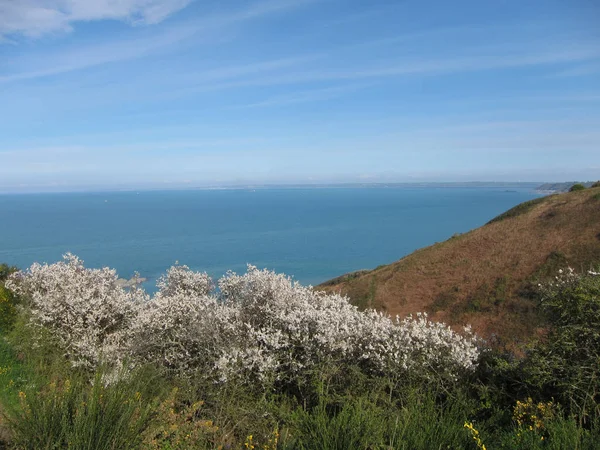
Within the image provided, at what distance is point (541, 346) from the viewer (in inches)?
311

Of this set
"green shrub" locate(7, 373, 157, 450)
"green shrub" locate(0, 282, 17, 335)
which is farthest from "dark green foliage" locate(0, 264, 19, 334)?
"green shrub" locate(7, 373, 157, 450)

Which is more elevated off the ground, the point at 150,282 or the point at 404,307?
the point at 404,307

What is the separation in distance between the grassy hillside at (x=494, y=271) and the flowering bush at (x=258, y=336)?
10.5 meters

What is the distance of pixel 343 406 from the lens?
6.65 metres

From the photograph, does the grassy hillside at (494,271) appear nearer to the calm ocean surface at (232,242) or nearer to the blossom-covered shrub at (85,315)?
the blossom-covered shrub at (85,315)

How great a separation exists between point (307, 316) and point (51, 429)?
530cm

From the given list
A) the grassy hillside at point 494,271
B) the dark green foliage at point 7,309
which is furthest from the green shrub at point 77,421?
the grassy hillside at point 494,271

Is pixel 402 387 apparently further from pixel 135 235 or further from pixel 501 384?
pixel 135 235

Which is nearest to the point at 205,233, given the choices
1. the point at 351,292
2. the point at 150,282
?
the point at 150,282

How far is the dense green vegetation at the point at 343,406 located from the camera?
16.0 ft

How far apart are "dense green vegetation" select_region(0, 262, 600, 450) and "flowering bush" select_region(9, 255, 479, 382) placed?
33cm

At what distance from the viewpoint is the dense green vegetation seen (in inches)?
192

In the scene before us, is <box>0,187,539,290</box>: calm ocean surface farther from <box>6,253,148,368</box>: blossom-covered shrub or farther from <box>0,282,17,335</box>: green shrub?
<box>6,253,148,368</box>: blossom-covered shrub

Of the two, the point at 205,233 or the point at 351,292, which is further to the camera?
the point at 205,233
